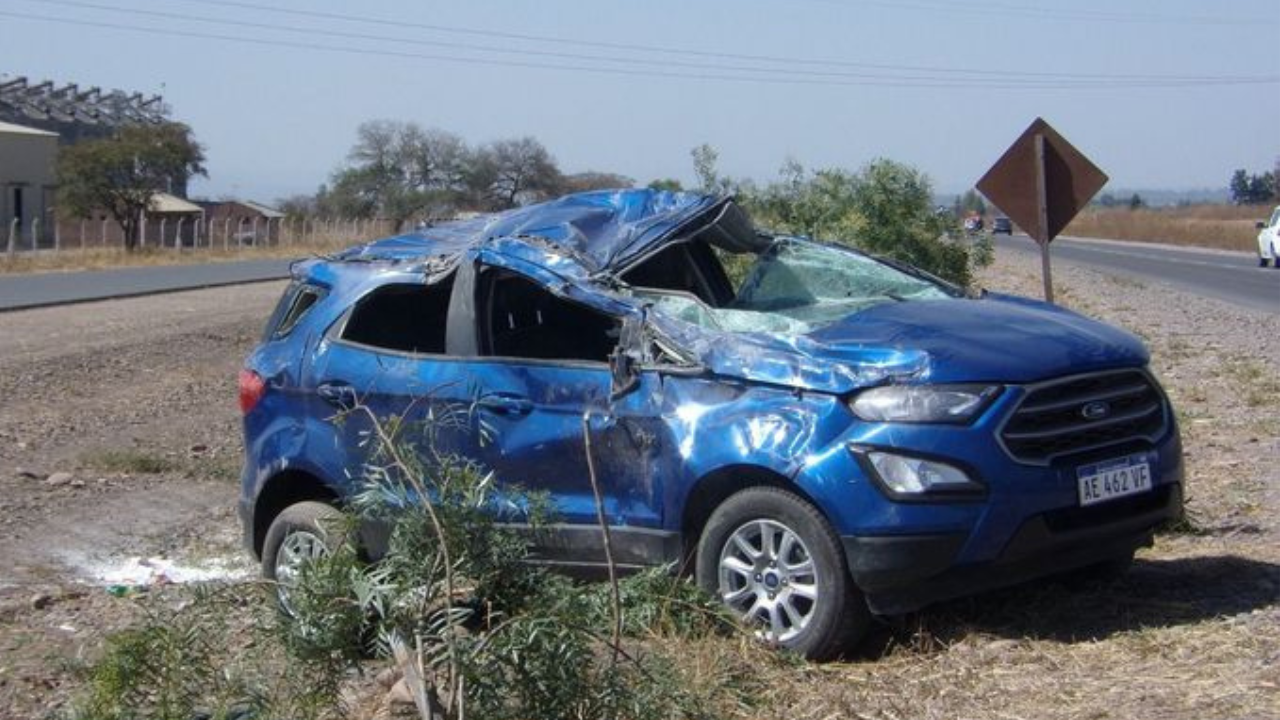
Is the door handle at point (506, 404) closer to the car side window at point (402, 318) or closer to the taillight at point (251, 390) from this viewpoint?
the car side window at point (402, 318)

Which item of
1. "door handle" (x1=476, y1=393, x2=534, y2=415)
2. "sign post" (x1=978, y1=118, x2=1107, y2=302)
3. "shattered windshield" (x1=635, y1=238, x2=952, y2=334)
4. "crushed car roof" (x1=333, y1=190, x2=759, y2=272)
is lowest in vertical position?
"door handle" (x1=476, y1=393, x2=534, y2=415)

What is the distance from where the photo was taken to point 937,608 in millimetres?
7250

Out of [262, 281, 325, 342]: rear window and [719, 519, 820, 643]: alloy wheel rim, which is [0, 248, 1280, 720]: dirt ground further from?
[262, 281, 325, 342]: rear window

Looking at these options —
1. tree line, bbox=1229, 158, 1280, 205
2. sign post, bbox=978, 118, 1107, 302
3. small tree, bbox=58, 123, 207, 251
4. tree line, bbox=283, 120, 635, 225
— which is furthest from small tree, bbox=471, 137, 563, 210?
tree line, bbox=1229, 158, 1280, 205

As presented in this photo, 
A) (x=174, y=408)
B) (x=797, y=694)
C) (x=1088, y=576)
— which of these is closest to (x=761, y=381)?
(x=797, y=694)

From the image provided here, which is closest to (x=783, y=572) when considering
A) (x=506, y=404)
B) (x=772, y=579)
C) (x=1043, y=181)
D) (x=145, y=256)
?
(x=772, y=579)

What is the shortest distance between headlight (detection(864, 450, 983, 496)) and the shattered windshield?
1086 mm

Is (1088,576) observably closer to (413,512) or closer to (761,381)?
(761,381)

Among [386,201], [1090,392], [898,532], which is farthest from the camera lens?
[386,201]

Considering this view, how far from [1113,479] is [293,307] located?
151 inches

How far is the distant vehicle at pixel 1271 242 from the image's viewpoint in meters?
47.9

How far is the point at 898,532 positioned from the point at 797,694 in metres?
0.66

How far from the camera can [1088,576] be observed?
748 cm

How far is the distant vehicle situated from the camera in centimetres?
4788
